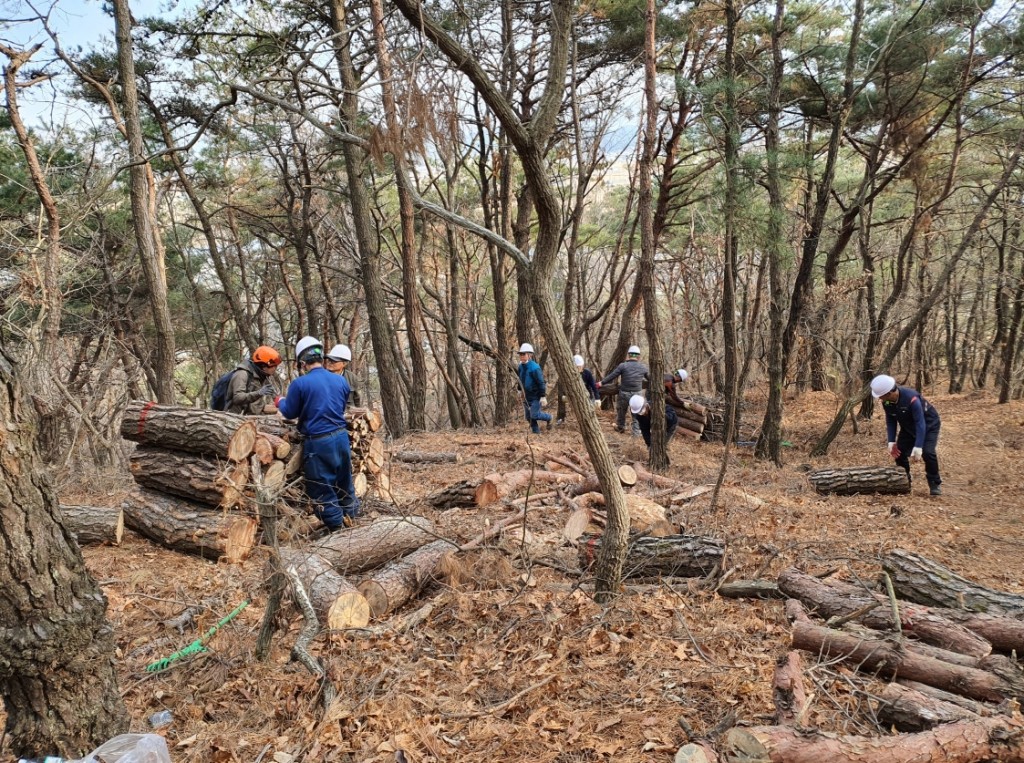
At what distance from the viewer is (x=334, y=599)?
Answer: 4.17m

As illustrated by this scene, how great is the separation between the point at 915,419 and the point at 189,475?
8.83 m

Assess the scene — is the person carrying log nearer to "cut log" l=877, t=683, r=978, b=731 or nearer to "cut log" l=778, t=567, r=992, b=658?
"cut log" l=778, t=567, r=992, b=658

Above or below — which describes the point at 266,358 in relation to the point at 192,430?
above

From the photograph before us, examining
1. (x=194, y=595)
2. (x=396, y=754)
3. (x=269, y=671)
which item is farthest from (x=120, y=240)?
(x=396, y=754)

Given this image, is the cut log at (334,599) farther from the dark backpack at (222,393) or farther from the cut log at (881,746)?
the dark backpack at (222,393)

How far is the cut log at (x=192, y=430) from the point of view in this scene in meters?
5.96

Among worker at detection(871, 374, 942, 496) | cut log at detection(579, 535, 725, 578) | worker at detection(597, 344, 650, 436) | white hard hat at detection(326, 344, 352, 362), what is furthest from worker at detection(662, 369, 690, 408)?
cut log at detection(579, 535, 725, 578)

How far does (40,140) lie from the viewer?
1193 centimetres

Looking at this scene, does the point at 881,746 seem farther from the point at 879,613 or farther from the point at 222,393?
the point at 222,393

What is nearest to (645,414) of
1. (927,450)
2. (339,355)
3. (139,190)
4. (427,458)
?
(427,458)

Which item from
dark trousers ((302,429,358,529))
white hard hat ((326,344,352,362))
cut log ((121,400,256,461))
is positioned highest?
white hard hat ((326,344,352,362))

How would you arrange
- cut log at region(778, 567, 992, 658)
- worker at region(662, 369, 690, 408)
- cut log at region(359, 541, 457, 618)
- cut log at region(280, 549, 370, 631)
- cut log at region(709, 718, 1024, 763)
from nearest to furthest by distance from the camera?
cut log at region(709, 718, 1024, 763) < cut log at region(778, 567, 992, 658) < cut log at region(280, 549, 370, 631) < cut log at region(359, 541, 457, 618) < worker at region(662, 369, 690, 408)

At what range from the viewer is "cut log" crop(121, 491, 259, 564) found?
5770mm

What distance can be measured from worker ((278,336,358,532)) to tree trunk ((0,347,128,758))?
11.4 ft
